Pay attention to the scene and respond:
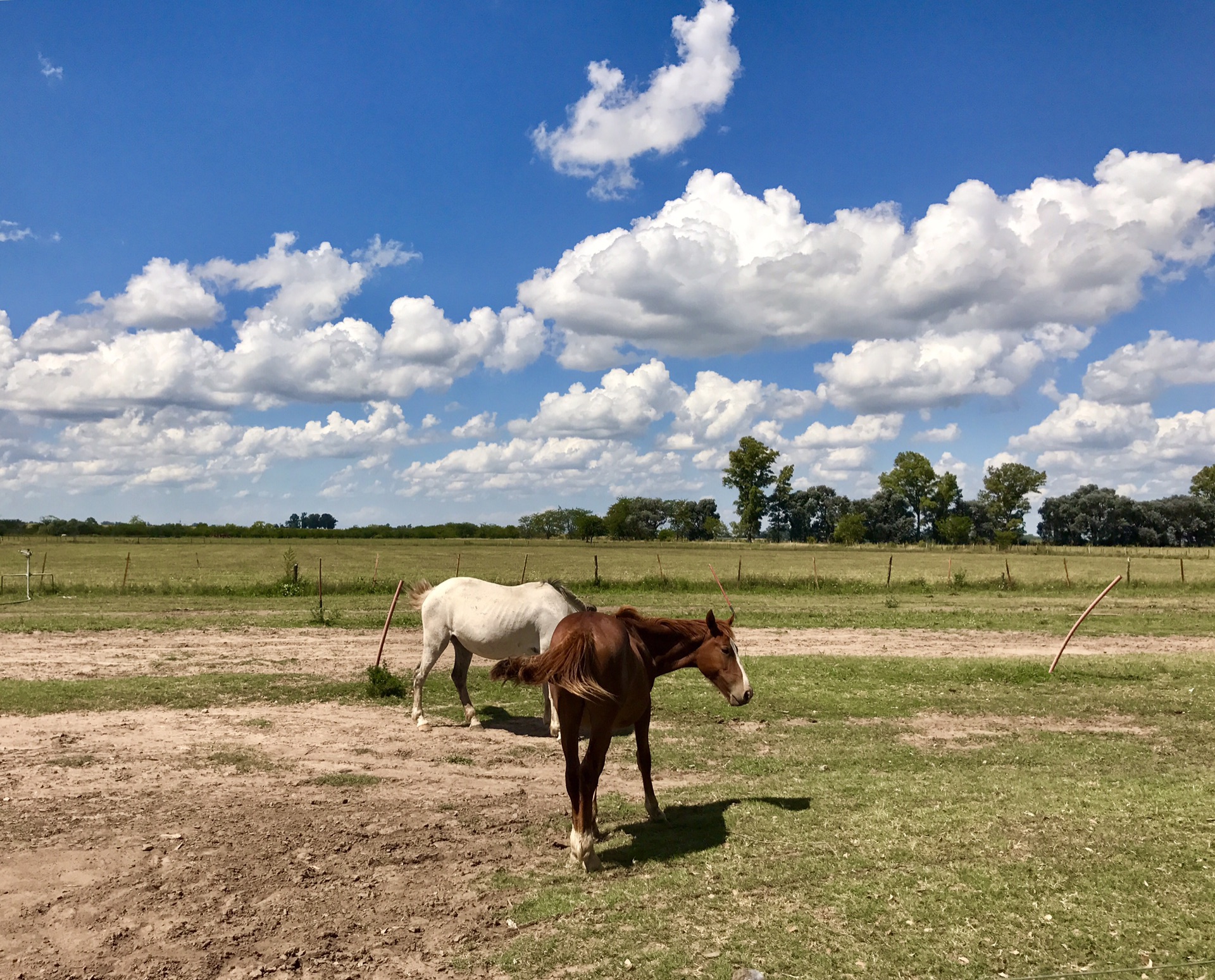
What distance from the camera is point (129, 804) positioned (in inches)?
296

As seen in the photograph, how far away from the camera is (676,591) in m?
32.4

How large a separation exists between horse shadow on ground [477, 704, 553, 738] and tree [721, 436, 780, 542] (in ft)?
283

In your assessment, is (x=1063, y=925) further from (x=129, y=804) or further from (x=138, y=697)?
(x=138, y=697)

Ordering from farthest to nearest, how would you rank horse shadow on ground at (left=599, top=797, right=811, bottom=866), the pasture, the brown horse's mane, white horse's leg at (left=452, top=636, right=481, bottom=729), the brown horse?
white horse's leg at (left=452, top=636, right=481, bottom=729)
the brown horse's mane
horse shadow on ground at (left=599, top=797, right=811, bottom=866)
the brown horse
the pasture

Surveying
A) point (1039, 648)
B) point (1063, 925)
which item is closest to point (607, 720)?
point (1063, 925)

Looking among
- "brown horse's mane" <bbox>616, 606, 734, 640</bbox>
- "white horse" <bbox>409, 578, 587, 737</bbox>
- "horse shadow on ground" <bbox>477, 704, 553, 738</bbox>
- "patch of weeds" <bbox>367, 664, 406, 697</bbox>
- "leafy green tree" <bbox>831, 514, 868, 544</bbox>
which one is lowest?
"horse shadow on ground" <bbox>477, 704, 553, 738</bbox>

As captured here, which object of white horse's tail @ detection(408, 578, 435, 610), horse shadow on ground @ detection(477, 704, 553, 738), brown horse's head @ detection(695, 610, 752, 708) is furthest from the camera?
white horse's tail @ detection(408, 578, 435, 610)

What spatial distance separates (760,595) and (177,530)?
380ft

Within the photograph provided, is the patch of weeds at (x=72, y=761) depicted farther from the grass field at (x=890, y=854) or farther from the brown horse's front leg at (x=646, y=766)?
the brown horse's front leg at (x=646, y=766)

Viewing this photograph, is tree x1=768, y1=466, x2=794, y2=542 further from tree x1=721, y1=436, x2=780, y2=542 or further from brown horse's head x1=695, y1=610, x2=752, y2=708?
brown horse's head x1=695, y1=610, x2=752, y2=708

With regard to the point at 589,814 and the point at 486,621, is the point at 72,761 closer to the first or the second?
the point at 486,621

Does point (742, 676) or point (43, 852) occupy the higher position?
point (742, 676)

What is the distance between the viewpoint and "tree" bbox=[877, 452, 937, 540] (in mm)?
111312

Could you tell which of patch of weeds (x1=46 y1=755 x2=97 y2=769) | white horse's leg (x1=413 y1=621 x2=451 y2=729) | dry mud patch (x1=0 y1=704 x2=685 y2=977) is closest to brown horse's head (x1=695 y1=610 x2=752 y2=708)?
dry mud patch (x1=0 y1=704 x2=685 y2=977)
